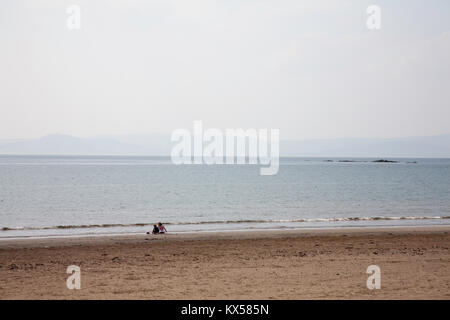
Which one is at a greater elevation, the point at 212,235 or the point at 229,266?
the point at 212,235

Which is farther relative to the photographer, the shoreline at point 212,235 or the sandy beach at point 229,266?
the shoreline at point 212,235

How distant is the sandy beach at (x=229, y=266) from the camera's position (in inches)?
408

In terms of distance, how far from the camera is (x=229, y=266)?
44.9ft

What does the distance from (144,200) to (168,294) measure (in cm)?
3612

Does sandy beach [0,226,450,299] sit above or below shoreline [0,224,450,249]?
below

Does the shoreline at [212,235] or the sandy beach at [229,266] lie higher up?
the shoreline at [212,235]

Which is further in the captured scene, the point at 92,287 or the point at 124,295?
the point at 92,287

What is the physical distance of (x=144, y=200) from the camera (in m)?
45.6

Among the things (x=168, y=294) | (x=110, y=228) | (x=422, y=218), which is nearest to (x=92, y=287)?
(x=168, y=294)

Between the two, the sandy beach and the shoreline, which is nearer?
the sandy beach

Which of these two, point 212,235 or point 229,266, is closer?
point 229,266

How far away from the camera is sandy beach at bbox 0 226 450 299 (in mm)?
10352
